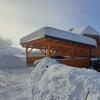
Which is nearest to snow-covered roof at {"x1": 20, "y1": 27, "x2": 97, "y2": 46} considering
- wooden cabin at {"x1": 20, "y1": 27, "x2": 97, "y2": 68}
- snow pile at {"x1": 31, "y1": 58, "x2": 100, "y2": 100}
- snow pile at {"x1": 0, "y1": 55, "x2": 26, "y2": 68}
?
wooden cabin at {"x1": 20, "y1": 27, "x2": 97, "y2": 68}

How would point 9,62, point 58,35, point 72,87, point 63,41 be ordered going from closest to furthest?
point 72,87 < point 58,35 < point 63,41 < point 9,62

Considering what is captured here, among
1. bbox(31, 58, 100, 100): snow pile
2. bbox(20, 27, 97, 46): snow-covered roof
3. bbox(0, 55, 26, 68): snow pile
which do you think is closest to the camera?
bbox(31, 58, 100, 100): snow pile

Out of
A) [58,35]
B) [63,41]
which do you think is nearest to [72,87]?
[58,35]

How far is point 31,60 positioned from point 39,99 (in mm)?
16016

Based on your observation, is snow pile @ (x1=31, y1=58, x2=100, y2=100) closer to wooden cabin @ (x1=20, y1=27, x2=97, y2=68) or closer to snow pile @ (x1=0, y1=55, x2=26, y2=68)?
wooden cabin @ (x1=20, y1=27, x2=97, y2=68)

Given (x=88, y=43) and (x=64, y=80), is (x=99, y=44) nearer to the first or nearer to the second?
(x=88, y=43)

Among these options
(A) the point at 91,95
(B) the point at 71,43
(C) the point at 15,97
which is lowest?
(C) the point at 15,97

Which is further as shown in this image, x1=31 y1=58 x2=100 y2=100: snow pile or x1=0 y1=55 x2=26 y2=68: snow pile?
x1=0 y1=55 x2=26 y2=68: snow pile

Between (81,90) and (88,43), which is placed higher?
(88,43)

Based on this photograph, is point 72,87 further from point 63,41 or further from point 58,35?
point 63,41

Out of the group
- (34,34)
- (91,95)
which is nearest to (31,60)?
(34,34)

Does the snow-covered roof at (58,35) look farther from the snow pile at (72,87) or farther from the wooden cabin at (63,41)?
the snow pile at (72,87)

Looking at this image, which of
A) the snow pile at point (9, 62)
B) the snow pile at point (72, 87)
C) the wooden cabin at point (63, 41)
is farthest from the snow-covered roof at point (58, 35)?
the snow pile at point (72, 87)

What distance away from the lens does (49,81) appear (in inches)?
251
